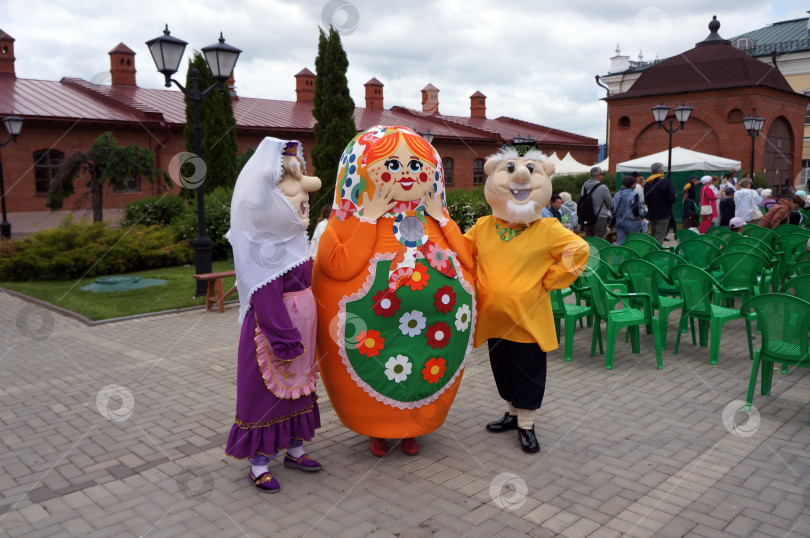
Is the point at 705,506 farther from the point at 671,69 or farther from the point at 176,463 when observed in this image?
the point at 671,69

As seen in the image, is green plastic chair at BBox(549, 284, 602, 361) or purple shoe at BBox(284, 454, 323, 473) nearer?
purple shoe at BBox(284, 454, 323, 473)

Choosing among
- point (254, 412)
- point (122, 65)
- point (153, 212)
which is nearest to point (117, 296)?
point (153, 212)

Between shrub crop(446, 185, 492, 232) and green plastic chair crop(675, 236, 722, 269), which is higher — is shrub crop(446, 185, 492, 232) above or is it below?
above

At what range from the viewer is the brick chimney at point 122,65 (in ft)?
88.7

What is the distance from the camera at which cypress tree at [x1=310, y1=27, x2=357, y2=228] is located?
1603 centimetres

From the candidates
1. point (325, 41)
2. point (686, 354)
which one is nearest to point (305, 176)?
point (686, 354)

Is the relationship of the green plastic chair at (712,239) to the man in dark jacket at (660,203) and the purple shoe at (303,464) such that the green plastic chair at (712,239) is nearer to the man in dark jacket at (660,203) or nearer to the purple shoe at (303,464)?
the man in dark jacket at (660,203)

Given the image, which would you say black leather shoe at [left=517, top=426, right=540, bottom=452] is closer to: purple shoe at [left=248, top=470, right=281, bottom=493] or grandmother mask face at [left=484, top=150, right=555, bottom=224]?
grandmother mask face at [left=484, top=150, right=555, bottom=224]

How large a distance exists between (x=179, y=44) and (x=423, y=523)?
27.6 ft

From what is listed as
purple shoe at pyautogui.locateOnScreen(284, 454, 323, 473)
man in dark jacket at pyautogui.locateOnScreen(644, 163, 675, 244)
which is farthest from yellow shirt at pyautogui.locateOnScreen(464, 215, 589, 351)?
man in dark jacket at pyautogui.locateOnScreen(644, 163, 675, 244)

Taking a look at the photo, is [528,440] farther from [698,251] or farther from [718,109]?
[718,109]

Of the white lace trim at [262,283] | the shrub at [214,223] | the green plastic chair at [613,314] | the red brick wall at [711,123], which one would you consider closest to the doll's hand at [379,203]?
the white lace trim at [262,283]

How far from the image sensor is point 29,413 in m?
5.34

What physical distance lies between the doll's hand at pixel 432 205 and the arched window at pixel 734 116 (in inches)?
1075
